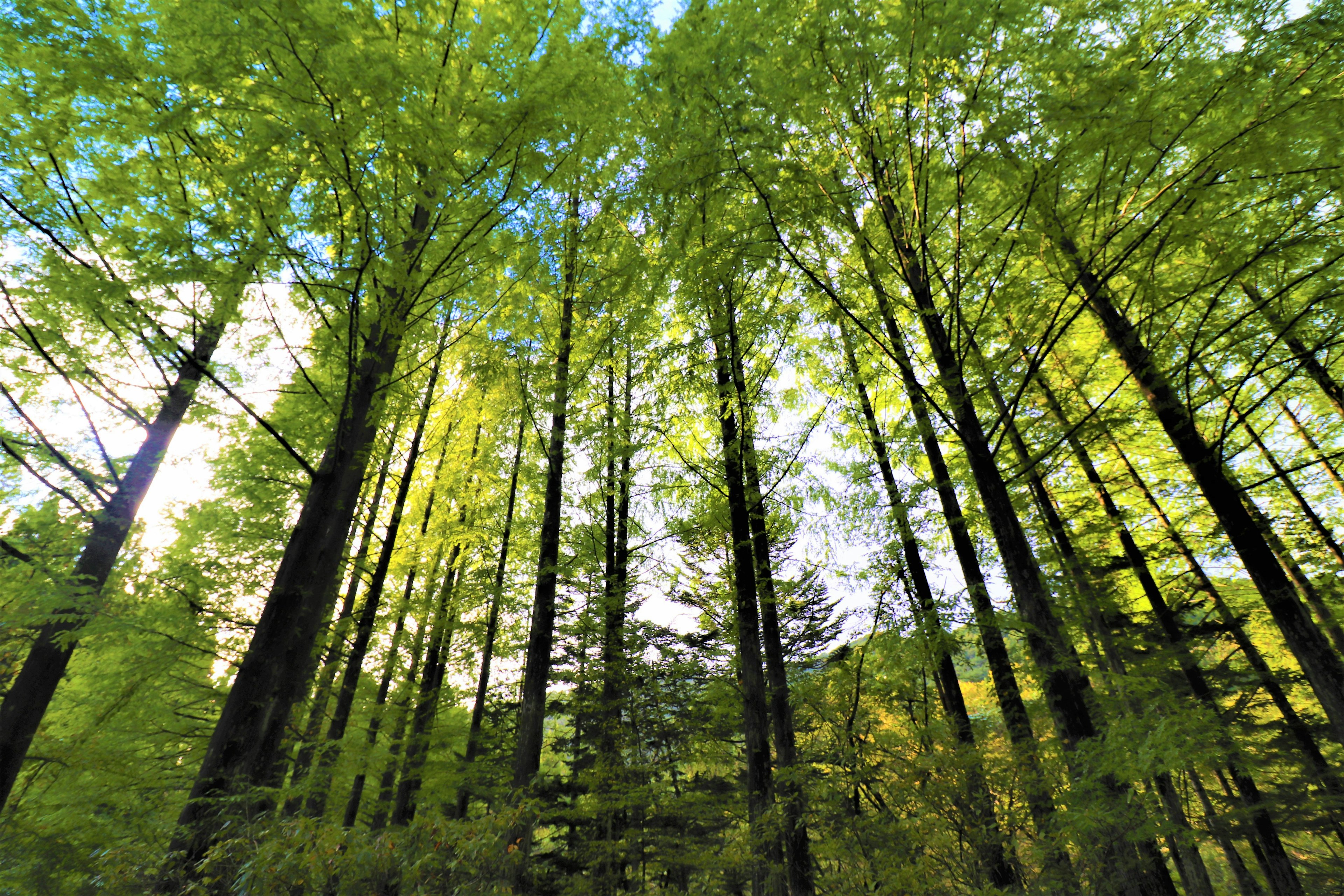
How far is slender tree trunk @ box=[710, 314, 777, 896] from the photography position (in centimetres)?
560

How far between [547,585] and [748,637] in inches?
118

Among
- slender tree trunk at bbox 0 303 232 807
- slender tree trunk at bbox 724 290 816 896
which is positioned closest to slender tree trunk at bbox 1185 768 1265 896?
slender tree trunk at bbox 724 290 816 896

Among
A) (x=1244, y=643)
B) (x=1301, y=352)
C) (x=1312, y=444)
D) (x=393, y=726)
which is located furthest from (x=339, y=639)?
(x=1312, y=444)

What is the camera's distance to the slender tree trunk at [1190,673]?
8.84m

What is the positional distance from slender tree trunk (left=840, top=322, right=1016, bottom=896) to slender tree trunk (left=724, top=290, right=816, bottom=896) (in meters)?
1.70

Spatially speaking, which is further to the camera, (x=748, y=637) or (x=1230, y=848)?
(x=1230, y=848)

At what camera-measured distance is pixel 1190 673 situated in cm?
970

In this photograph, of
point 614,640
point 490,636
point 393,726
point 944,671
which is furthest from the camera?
point 490,636

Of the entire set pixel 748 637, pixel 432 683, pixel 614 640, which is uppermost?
pixel 614 640

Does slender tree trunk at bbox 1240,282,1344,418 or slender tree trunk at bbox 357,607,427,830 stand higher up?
slender tree trunk at bbox 1240,282,1344,418

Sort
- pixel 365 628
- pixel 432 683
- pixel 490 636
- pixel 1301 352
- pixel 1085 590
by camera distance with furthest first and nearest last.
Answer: pixel 432 683 < pixel 490 636 < pixel 365 628 < pixel 1085 590 < pixel 1301 352

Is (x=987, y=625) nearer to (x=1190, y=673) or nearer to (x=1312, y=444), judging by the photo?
(x=1190, y=673)

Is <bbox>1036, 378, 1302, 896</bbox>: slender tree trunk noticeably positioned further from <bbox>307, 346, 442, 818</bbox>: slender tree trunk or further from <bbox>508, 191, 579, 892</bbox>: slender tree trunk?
<bbox>307, 346, 442, 818</bbox>: slender tree trunk

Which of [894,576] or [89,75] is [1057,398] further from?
[89,75]
